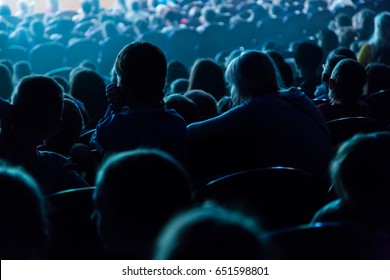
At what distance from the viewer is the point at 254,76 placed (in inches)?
141

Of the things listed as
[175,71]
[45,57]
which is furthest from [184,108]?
[45,57]

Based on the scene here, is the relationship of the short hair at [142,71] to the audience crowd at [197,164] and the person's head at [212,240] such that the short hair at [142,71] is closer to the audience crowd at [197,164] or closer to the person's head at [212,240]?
the audience crowd at [197,164]

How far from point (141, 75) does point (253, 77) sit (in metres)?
0.63

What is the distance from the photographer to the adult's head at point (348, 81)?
13.5 feet

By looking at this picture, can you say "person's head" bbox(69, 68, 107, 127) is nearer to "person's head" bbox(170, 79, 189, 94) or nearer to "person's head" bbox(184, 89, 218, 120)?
"person's head" bbox(184, 89, 218, 120)

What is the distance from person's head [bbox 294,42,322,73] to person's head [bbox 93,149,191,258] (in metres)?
4.89

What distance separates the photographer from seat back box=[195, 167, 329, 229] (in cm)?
243

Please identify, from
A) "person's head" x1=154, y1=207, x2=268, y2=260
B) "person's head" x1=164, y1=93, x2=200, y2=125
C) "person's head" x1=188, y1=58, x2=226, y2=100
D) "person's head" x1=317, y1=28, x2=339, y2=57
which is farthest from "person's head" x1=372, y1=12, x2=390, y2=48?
"person's head" x1=154, y1=207, x2=268, y2=260

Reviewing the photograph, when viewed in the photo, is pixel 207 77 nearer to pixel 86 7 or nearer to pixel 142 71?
pixel 142 71

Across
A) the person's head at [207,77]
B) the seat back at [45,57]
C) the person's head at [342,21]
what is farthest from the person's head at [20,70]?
the person's head at [342,21]

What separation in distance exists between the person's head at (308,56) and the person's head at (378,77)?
4.49 feet
